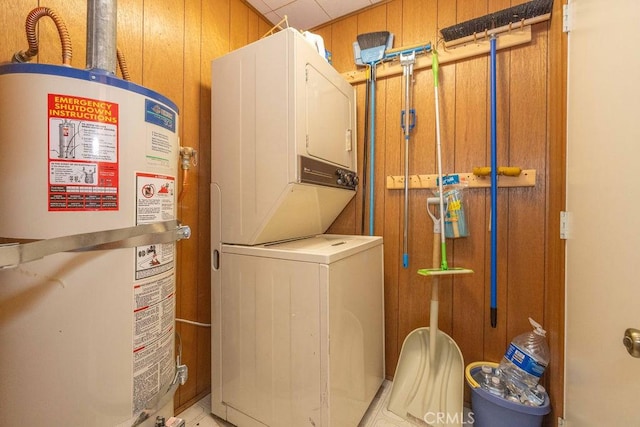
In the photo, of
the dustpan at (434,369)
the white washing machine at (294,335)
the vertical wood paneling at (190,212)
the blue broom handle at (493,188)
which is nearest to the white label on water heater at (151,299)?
the white washing machine at (294,335)

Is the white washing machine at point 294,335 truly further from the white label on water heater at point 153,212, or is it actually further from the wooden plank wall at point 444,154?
the white label on water heater at point 153,212

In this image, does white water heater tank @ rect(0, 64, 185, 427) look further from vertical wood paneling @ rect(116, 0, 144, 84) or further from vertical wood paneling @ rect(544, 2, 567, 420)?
vertical wood paneling @ rect(544, 2, 567, 420)

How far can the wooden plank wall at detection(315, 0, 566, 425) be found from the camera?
1.38m

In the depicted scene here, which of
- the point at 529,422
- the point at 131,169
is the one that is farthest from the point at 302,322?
the point at 529,422

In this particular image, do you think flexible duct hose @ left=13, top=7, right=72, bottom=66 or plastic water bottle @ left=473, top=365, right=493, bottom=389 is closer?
flexible duct hose @ left=13, top=7, right=72, bottom=66

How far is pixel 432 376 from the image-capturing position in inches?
59.9

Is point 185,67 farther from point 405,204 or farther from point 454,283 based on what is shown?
point 454,283

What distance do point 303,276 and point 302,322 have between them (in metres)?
Answer: 0.19

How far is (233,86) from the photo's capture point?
54.8 inches

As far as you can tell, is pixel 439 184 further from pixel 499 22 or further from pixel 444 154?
pixel 499 22

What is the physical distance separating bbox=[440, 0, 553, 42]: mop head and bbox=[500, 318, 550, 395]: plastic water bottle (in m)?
1.59

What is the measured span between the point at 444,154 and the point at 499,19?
2.47ft

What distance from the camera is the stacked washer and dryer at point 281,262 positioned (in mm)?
1136

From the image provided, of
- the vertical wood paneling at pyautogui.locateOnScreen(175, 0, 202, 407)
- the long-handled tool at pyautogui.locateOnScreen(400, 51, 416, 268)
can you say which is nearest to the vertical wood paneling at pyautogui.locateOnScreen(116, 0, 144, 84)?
the vertical wood paneling at pyautogui.locateOnScreen(175, 0, 202, 407)
